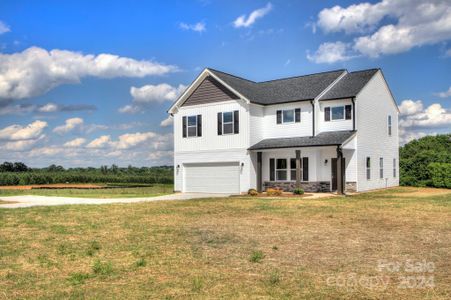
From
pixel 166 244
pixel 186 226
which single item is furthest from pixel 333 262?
pixel 186 226

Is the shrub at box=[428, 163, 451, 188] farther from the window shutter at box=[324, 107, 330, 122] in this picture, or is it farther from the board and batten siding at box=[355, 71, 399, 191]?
the window shutter at box=[324, 107, 330, 122]

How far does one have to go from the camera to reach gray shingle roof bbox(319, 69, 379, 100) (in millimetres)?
30539

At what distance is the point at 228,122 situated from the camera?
32500 mm

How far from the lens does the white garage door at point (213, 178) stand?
107 feet

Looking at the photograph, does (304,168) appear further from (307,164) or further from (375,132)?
(375,132)

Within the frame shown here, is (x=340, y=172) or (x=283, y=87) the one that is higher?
(x=283, y=87)

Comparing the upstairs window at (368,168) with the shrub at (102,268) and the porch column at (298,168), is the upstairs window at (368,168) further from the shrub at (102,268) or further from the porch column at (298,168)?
the shrub at (102,268)

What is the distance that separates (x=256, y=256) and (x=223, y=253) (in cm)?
95

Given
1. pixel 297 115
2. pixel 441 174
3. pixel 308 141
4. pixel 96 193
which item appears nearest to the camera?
pixel 308 141

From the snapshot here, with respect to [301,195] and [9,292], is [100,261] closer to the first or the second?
[9,292]

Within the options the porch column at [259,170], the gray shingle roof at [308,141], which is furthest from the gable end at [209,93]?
the porch column at [259,170]

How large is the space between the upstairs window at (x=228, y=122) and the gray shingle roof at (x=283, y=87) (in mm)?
1646

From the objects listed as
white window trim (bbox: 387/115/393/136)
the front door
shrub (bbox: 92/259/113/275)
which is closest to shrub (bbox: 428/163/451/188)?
white window trim (bbox: 387/115/393/136)

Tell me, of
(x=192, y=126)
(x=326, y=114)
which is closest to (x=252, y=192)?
(x=326, y=114)
